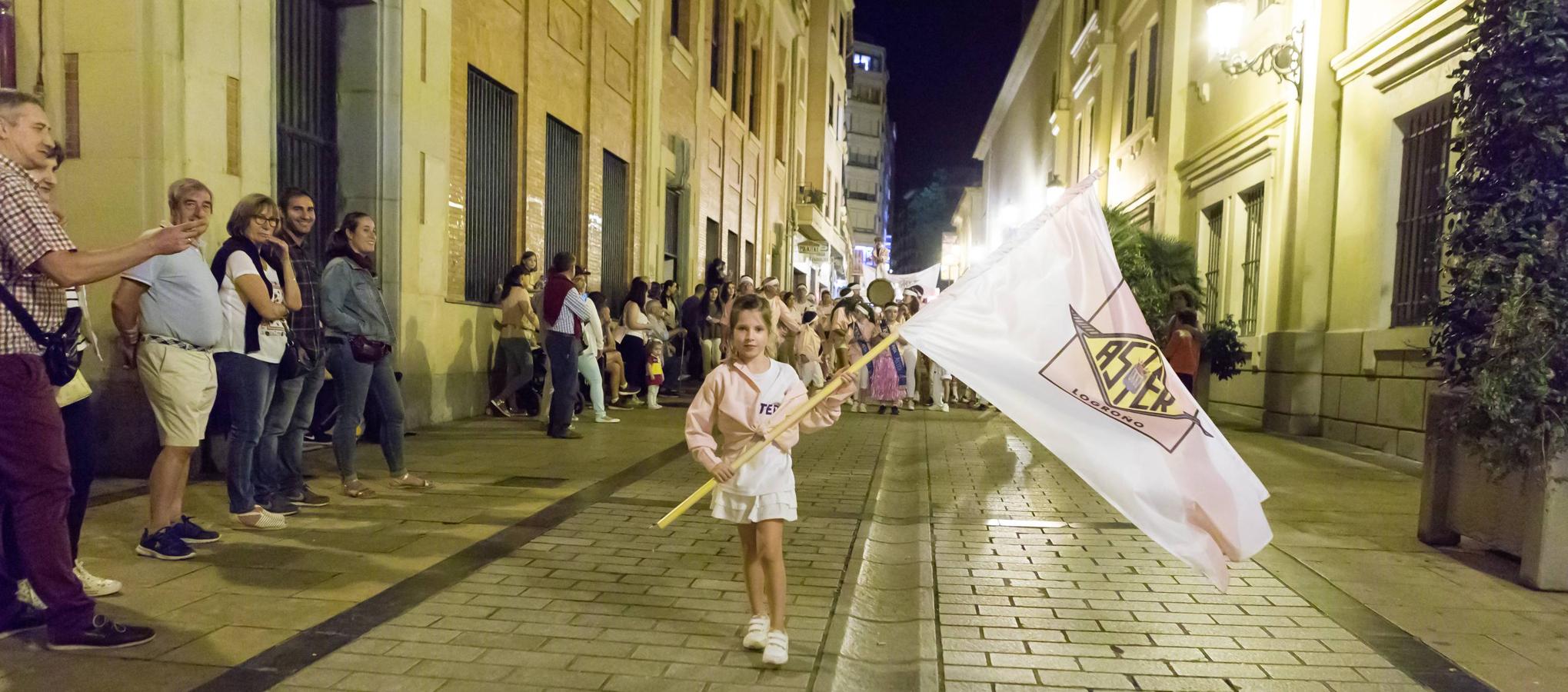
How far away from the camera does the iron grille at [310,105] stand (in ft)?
26.4

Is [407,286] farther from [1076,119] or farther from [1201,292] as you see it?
[1076,119]

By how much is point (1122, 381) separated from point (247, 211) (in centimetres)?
444

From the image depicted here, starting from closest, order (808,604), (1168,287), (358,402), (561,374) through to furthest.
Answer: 1. (808,604)
2. (358,402)
3. (561,374)
4. (1168,287)

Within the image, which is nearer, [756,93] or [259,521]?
[259,521]

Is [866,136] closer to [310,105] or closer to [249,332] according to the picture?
[310,105]

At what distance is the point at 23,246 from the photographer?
10.4 feet

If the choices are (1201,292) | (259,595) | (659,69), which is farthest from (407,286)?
(1201,292)

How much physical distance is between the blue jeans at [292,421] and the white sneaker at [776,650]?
355 centimetres

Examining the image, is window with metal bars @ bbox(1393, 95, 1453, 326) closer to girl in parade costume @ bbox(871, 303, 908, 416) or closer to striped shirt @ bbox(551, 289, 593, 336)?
girl in parade costume @ bbox(871, 303, 908, 416)

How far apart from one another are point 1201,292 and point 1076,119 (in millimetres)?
13467

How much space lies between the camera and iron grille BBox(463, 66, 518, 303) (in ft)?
35.0

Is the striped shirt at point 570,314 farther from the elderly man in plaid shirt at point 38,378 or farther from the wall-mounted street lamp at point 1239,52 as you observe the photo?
the wall-mounted street lamp at point 1239,52

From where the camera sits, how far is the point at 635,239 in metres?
15.8

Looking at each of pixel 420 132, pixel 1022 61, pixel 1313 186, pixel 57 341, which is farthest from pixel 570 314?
pixel 1022 61
